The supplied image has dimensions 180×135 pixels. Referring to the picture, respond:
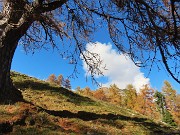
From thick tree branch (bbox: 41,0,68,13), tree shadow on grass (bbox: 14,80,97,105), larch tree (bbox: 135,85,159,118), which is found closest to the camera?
thick tree branch (bbox: 41,0,68,13)

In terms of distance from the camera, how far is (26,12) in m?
10.0

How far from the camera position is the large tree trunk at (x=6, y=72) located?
34.8ft

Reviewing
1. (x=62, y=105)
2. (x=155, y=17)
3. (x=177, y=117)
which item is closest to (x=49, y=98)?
(x=62, y=105)

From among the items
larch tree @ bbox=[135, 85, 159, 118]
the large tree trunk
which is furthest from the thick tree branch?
larch tree @ bbox=[135, 85, 159, 118]

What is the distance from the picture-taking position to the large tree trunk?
10602 mm

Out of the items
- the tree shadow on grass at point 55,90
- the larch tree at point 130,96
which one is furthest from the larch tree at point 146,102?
the tree shadow on grass at point 55,90

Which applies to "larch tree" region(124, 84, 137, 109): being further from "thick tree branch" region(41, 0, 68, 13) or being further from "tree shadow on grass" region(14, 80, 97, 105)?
"thick tree branch" region(41, 0, 68, 13)

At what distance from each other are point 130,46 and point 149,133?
15.1ft

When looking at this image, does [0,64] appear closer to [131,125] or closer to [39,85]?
[131,125]

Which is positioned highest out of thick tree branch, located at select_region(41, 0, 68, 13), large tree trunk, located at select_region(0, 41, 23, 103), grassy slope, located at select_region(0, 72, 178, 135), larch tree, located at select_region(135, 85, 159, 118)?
larch tree, located at select_region(135, 85, 159, 118)

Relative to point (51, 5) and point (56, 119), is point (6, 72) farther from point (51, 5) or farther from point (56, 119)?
point (51, 5)

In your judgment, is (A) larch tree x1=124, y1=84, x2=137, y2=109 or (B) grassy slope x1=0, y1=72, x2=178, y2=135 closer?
(B) grassy slope x1=0, y1=72, x2=178, y2=135

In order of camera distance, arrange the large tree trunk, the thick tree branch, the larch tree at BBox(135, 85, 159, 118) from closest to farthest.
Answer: the thick tree branch → the large tree trunk → the larch tree at BBox(135, 85, 159, 118)

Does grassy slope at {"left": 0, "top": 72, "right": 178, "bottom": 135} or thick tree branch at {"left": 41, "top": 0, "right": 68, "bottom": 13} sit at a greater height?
thick tree branch at {"left": 41, "top": 0, "right": 68, "bottom": 13}
